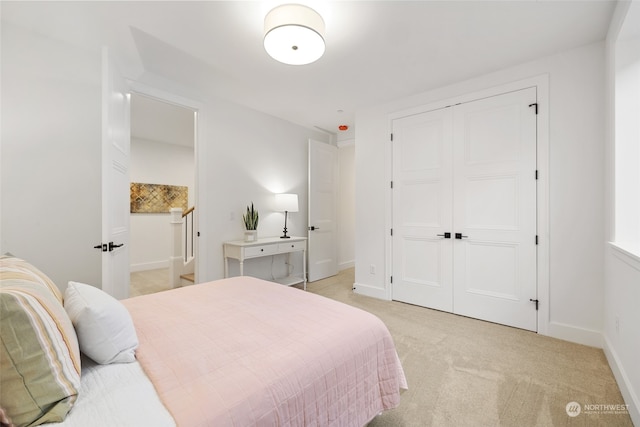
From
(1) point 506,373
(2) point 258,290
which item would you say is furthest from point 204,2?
(1) point 506,373

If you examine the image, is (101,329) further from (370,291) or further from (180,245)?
(180,245)

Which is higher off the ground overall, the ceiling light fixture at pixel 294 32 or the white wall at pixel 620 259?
the ceiling light fixture at pixel 294 32

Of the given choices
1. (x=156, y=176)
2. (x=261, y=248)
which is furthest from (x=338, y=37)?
(x=156, y=176)

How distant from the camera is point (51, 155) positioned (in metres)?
2.14

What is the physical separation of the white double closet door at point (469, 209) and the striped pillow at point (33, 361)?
3.07 meters

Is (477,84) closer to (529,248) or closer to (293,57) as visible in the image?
(529,248)

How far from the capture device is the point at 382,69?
269 cm

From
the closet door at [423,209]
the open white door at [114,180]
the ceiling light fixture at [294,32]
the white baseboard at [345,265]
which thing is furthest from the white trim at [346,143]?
the open white door at [114,180]

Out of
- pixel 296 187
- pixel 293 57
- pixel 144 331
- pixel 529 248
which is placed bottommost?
pixel 144 331

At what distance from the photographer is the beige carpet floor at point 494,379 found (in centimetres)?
150

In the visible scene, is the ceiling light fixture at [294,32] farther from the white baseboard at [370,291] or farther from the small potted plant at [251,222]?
the white baseboard at [370,291]

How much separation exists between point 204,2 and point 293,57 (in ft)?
2.11

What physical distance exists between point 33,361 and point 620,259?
9.35 ft

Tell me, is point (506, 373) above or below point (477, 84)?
below
